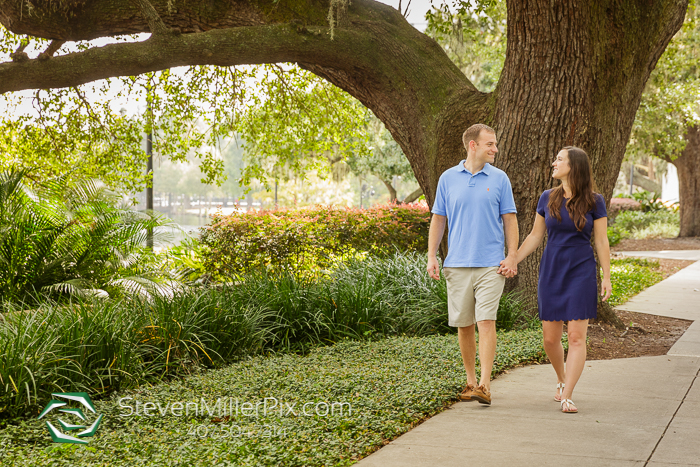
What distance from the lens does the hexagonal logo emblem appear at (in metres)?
3.91

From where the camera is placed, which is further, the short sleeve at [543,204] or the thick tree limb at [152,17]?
the thick tree limb at [152,17]

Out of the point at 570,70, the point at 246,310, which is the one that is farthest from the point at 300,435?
the point at 570,70

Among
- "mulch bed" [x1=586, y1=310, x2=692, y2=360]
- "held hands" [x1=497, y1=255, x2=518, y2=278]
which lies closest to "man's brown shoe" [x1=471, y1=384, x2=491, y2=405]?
"held hands" [x1=497, y1=255, x2=518, y2=278]

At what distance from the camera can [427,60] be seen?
804cm

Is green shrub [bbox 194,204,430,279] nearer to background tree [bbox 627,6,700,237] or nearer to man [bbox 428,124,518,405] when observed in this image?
man [bbox 428,124,518,405]

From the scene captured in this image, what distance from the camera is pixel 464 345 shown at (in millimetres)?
4652

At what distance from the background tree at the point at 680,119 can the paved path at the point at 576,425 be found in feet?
30.1

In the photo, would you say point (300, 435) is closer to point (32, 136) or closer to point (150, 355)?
point (150, 355)

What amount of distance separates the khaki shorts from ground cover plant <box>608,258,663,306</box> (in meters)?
5.72

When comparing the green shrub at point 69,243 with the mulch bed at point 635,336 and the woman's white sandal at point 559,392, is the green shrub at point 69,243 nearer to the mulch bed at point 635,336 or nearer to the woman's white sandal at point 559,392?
the woman's white sandal at point 559,392

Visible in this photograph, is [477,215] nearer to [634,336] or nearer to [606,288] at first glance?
[606,288]

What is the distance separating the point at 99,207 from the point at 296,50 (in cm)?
365

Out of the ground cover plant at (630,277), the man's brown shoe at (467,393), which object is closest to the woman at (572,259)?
the man's brown shoe at (467,393)

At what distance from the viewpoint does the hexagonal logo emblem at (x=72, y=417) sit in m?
3.91
